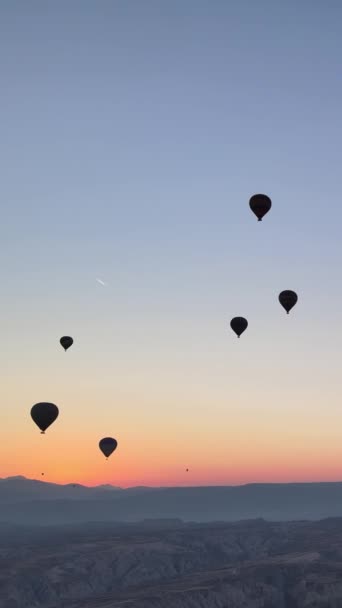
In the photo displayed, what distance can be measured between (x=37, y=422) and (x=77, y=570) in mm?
101788

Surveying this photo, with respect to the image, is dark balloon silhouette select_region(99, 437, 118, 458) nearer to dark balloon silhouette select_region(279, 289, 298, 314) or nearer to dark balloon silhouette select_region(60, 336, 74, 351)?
dark balloon silhouette select_region(60, 336, 74, 351)

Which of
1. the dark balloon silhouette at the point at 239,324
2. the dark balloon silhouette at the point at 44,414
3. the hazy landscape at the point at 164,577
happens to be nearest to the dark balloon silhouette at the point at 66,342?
the dark balloon silhouette at the point at 44,414

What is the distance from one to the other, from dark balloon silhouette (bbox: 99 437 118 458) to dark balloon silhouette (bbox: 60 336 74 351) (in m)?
13.5

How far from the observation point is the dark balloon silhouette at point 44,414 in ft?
237

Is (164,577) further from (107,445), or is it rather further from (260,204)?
(260,204)

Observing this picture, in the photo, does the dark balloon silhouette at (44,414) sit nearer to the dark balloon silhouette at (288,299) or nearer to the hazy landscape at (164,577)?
the dark balloon silhouette at (288,299)

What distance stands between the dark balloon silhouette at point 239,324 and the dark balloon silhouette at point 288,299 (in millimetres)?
5850

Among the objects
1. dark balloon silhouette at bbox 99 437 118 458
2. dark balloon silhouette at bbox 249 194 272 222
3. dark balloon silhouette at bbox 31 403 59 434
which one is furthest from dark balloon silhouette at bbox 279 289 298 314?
dark balloon silhouette at bbox 99 437 118 458

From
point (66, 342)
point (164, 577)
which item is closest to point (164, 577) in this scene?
point (164, 577)

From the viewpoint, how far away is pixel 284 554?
584 feet

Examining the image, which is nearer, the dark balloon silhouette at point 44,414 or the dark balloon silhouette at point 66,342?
the dark balloon silhouette at point 44,414

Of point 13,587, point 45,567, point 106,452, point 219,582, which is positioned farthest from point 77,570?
point 106,452

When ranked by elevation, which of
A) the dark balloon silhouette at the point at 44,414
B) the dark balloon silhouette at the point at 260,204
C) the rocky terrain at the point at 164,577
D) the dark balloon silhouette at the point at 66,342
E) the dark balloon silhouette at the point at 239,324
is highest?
the dark balloon silhouette at the point at 260,204

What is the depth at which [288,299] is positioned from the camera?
251ft
